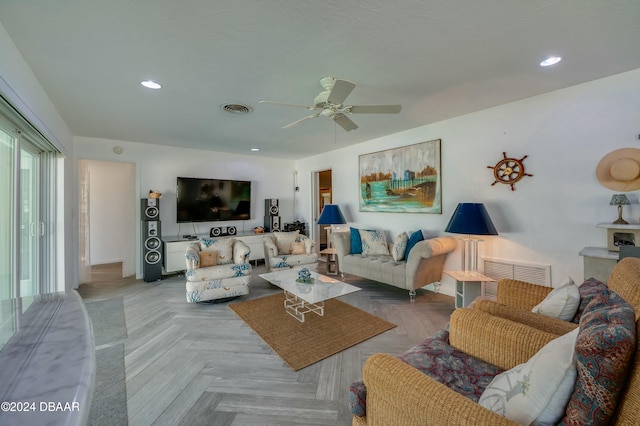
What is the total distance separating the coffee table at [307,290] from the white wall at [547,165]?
1.80 meters

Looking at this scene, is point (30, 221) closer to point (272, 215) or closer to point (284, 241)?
point (284, 241)

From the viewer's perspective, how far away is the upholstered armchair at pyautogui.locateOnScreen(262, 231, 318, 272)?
14.0 feet

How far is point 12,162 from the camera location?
209cm

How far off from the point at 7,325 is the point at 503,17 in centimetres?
265

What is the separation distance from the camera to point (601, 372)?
2.52ft

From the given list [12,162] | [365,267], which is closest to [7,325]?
[12,162]

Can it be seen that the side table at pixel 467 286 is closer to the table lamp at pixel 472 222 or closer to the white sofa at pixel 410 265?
the table lamp at pixel 472 222

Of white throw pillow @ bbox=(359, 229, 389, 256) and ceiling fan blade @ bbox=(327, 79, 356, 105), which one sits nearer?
ceiling fan blade @ bbox=(327, 79, 356, 105)

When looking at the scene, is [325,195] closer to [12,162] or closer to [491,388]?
[12,162]

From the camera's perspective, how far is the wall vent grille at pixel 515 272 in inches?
117

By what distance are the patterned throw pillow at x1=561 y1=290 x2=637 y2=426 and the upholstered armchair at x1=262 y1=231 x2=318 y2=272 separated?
3713 mm

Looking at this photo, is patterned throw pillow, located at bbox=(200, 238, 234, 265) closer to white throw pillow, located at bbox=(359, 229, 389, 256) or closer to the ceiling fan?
white throw pillow, located at bbox=(359, 229, 389, 256)

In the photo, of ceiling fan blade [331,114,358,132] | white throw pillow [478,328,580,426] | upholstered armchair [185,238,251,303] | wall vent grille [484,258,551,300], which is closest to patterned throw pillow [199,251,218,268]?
upholstered armchair [185,238,251,303]

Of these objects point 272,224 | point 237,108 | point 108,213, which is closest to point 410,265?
point 237,108
